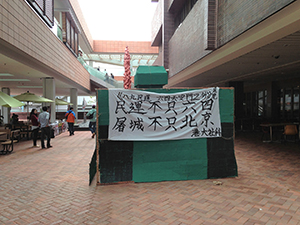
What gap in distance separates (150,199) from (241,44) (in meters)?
5.56

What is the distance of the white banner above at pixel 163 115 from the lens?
501 centimetres

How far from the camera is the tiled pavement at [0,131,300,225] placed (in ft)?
11.4

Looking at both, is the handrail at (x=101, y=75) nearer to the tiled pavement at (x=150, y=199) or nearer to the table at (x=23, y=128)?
the table at (x=23, y=128)

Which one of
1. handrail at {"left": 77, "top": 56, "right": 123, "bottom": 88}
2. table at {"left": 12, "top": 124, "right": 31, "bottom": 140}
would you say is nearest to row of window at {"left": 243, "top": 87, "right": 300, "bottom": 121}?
handrail at {"left": 77, "top": 56, "right": 123, "bottom": 88}

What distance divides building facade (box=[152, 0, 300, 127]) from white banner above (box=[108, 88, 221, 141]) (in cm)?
223

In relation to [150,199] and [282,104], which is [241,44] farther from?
[282,104]

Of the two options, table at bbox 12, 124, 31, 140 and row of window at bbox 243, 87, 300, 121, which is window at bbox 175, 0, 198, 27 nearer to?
row of window at bbox 243, 87, 300, 121

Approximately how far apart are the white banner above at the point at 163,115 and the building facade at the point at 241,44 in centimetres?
223

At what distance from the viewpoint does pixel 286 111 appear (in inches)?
605

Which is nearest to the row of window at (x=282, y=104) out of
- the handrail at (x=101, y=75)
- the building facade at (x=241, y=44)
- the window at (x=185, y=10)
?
the building facade at (x=241, y=44)

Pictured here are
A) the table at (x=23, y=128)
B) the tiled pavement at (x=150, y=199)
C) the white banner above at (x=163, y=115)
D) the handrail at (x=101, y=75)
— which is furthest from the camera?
the handrail at (x=101, y=75)

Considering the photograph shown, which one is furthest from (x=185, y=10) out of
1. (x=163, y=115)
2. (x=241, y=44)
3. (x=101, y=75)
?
(x=163, y=115)

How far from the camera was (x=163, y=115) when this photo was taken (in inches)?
204

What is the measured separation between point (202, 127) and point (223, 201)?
5.81 feet
